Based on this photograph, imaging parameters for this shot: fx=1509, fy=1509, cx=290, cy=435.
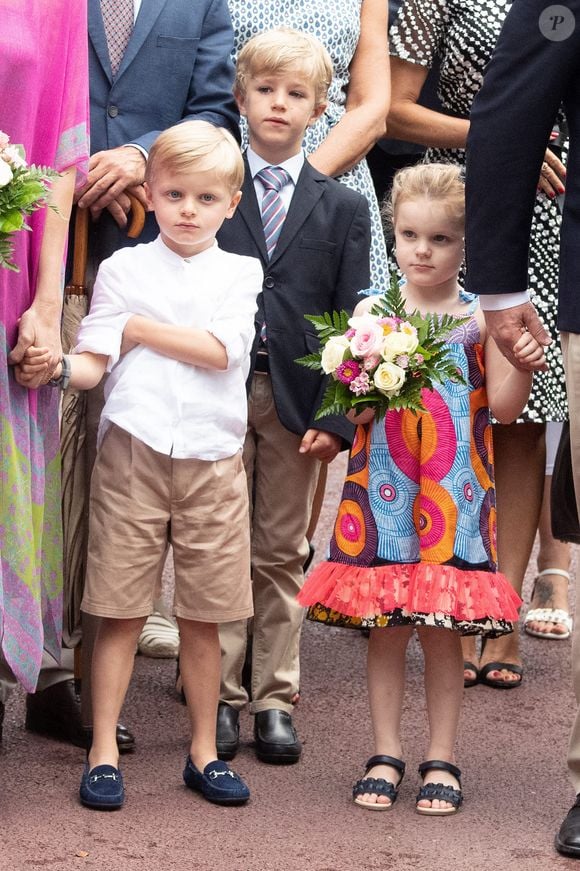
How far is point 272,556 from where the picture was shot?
476cm

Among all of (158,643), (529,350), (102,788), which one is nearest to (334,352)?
(529,350)

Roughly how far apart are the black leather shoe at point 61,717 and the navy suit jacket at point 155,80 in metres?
1.32

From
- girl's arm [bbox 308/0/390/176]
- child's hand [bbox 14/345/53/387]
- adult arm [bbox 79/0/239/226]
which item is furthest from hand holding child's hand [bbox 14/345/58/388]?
girl's arm [bbox 308/0/390/176]

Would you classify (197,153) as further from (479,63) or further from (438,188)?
(479,63)

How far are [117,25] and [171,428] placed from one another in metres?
1.30

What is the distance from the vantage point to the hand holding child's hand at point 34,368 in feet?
12.9

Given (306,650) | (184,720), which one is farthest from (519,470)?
(184,720)

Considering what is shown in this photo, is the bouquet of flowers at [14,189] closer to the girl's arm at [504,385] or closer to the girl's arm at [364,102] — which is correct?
the girl's arm at [504,385]

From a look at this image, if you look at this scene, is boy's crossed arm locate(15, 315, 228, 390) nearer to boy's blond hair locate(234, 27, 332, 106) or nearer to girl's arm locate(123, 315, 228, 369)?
girl's arm locate(123, 315, 228, 369)

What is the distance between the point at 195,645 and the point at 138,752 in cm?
53

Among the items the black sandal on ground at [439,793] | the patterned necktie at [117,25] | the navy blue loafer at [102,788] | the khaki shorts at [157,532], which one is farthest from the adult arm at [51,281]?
the black sandal on ground at [439,793]

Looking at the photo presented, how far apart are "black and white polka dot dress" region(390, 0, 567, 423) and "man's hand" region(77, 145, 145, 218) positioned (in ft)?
5.03

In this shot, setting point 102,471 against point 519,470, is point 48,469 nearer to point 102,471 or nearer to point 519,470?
point 102,471

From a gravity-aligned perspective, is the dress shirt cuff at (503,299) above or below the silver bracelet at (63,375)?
above
